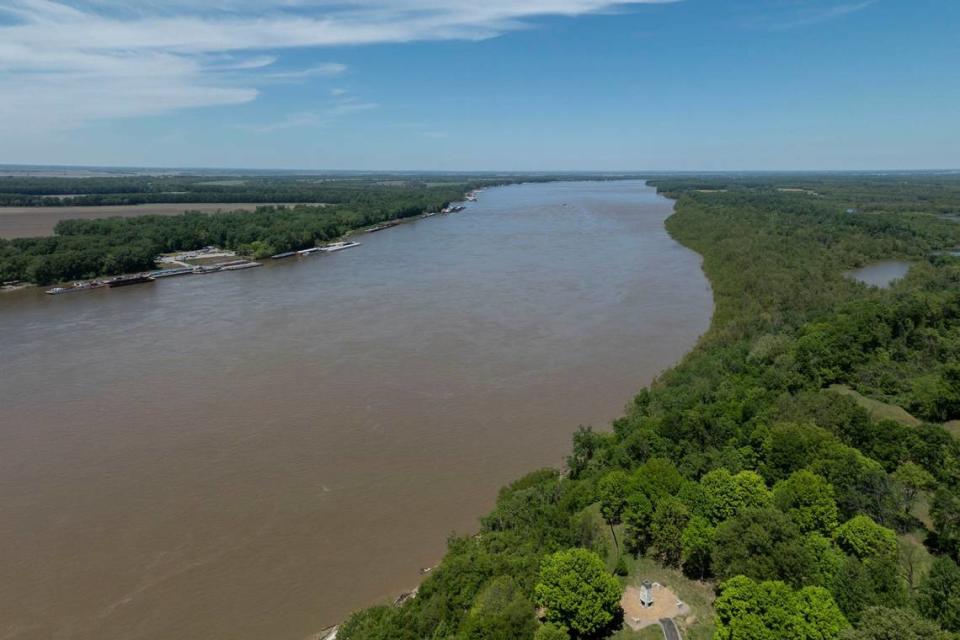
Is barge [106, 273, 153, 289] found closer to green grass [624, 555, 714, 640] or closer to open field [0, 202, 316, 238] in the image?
open field [0, 202, 316, 238]

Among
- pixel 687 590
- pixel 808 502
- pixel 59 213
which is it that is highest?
pixel 59 213

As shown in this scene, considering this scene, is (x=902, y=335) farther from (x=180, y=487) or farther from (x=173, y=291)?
(x=173, y=291)

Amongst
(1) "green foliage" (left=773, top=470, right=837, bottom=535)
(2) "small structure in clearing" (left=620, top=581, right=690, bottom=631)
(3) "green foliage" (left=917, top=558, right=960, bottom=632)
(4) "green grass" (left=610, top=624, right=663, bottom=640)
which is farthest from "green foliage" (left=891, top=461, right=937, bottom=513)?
(4) "green grass" (left=610, top=624, right=663, bottom=640)

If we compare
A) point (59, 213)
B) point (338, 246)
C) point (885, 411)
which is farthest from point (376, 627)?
point (59, 213)

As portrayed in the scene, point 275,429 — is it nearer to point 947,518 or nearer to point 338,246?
point 947,518

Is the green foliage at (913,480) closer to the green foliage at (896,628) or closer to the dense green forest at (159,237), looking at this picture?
the green foliage at (896,628)
